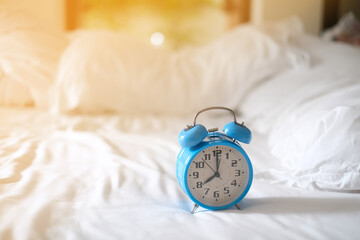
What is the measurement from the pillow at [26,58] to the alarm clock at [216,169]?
2.57ft

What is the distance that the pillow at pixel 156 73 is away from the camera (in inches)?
57.2

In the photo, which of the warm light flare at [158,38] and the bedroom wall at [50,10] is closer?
the bedroom wall at [50,10]

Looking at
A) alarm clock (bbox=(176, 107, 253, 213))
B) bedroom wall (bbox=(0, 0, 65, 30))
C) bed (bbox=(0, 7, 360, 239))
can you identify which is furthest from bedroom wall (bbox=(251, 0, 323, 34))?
alarm clock (bbox=(176, 107, 253, 213))

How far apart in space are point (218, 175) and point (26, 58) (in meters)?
0.96

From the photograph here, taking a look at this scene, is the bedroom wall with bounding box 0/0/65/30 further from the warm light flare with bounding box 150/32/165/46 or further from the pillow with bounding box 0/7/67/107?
the warm light flare with bounding box 150/32/165/46

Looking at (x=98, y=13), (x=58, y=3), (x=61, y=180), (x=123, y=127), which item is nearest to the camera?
(x=61, y=180)

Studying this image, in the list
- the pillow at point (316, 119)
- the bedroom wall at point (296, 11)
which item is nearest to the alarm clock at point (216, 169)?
the pillow at point (316, 119)

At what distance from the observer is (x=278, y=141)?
1.02 m

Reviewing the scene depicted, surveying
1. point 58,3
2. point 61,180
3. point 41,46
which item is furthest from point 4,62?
point 58,3

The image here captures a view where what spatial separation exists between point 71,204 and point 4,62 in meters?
0.70

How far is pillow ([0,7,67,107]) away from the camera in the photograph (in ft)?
3.82

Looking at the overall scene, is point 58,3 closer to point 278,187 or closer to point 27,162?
point 27,162

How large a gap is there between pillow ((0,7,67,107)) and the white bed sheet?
0.24m

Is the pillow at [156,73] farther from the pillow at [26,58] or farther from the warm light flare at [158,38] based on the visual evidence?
the warm light flare at [158,38]
